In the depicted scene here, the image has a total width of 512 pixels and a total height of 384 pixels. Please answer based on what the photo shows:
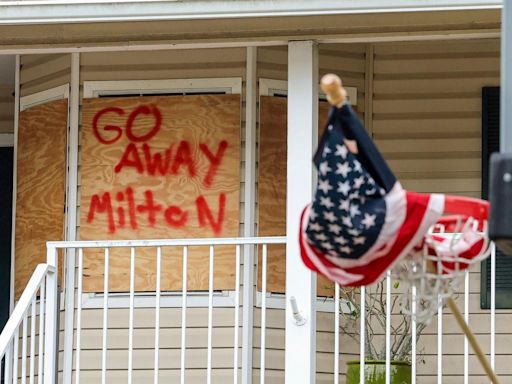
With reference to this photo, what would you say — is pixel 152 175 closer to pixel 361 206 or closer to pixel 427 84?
pixel 427 84

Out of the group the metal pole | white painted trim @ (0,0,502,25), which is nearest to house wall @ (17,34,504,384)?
white painted trim @ (0,0,502,25)

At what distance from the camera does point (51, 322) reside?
7957mm

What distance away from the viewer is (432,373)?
350 inches

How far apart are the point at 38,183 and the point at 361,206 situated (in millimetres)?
4465

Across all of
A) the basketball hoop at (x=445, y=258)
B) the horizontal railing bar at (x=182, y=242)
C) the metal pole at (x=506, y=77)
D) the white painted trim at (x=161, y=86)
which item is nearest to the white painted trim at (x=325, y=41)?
the white painted trim at (x=161, y=86)

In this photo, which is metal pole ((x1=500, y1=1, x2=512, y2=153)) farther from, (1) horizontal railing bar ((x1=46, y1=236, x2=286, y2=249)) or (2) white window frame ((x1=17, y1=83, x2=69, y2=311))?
(2) white window frame ((x1=17, y1=83, x2=69, y2=311))

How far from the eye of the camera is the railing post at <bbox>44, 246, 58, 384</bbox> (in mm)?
7949

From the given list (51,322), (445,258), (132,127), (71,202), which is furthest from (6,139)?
(445,258)

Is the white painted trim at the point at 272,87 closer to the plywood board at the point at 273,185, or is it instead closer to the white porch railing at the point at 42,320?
the plywood board at the point at 273,185

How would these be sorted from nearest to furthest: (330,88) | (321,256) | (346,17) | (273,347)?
(330,88), (321,256), (346,17), (273,347)

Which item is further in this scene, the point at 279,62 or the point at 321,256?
the point at 279,62

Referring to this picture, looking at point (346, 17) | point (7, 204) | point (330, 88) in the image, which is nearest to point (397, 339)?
point (346, 17)

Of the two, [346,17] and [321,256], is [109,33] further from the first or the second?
[321,256]

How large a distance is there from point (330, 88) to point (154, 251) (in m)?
4.21
